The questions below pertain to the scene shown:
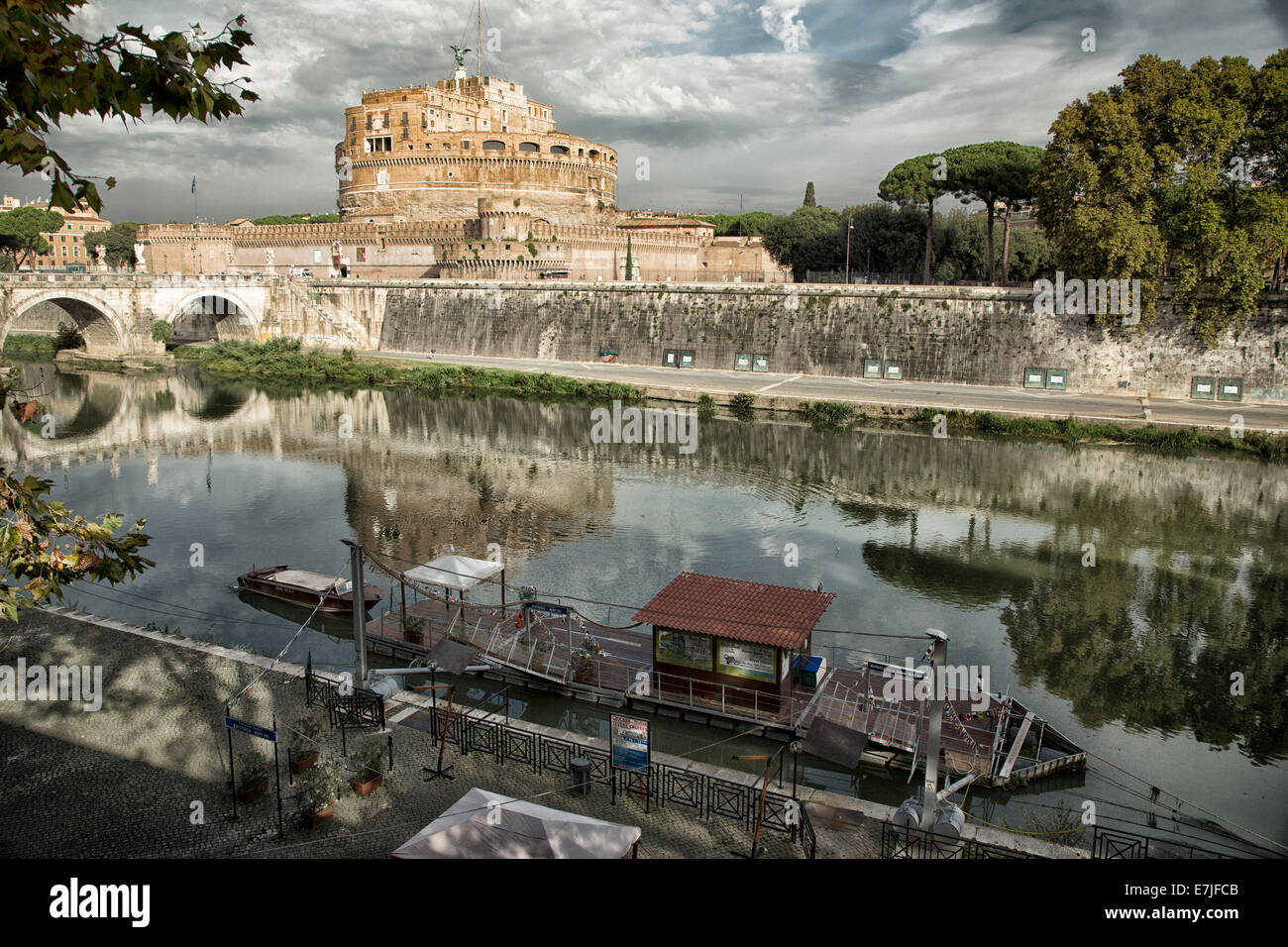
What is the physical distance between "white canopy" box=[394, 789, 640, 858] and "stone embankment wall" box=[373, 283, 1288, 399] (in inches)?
1281

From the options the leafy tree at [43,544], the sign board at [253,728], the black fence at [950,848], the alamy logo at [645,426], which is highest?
the leafy tree at [43,544]

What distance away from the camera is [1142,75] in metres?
29.8

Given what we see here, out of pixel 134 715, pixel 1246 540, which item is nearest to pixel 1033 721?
pixel 134 715

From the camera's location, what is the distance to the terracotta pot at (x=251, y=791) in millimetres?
8203

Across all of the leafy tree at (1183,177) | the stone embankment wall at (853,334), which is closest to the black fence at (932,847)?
the leafy tree at (1183,177)

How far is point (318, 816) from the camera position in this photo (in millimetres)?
7895

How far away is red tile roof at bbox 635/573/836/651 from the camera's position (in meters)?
11.0

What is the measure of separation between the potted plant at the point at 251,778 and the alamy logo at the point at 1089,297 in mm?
31903

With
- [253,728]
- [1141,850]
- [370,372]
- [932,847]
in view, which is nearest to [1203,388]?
[1141,850]

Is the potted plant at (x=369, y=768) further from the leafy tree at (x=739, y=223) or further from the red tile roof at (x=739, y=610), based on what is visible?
the leafy tree at (x=739, y=223)

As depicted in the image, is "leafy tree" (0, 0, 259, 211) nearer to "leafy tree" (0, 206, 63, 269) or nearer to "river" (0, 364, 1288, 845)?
"river" (0, 364, 1288, 845)

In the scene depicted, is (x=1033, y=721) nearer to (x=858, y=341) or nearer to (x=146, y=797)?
(x=146, y=797)

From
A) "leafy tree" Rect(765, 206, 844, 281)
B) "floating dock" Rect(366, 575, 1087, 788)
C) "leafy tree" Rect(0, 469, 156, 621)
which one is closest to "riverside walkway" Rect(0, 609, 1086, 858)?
"floating dock" Rect(366, 575, 1087, 788)

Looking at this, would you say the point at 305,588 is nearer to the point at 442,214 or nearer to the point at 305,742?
the point at 305,742
